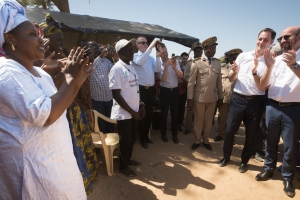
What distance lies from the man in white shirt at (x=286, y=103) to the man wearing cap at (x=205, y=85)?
46.2 inches

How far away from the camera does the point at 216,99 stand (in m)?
4.08

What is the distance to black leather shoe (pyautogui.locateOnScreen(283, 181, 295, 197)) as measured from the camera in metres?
2.76

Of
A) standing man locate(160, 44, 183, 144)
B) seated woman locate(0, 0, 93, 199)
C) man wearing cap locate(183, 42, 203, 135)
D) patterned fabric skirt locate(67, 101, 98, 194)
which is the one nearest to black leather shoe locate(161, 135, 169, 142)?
standing man locate(160, 44, 183, 144)

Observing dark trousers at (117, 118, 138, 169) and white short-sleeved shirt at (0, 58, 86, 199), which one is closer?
white short-sleeved shirt at (0, 58, 86, 199)

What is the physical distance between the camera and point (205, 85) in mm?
3990

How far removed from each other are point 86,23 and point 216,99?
15.8ft

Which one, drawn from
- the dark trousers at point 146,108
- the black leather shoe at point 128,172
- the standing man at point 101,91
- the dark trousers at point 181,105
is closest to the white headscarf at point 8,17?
the black leather shoe at point 128,172

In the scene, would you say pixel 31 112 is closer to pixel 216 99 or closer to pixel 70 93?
pixel 70 93

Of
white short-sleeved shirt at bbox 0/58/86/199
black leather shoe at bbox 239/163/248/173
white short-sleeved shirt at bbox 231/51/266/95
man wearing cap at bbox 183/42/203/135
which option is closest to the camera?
white short-sleeved shirt at bbox 0/58/86/199

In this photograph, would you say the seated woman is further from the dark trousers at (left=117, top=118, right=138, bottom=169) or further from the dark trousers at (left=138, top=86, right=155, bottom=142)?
the dark trousers at (left=138, top=86, right=155, bottom=142)

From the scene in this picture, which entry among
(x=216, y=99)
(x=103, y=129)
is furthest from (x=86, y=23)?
(x=216, y=99)

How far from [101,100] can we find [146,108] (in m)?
0.97

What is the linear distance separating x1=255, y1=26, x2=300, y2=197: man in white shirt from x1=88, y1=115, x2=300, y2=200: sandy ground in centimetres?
46

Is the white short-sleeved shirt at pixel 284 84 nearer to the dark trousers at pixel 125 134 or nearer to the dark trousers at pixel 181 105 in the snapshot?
the dark trousers at pixel 125 134
